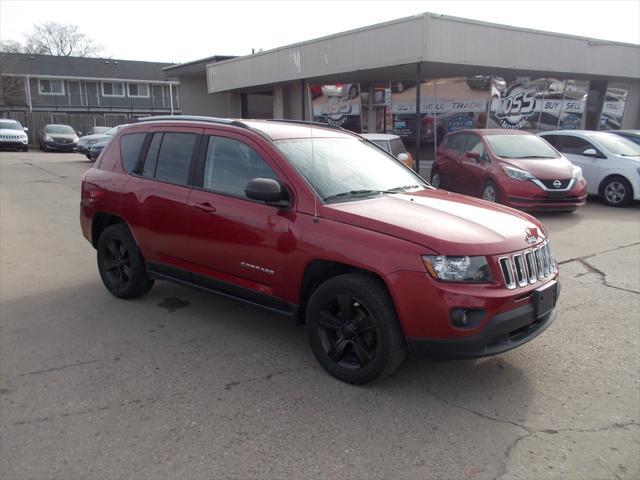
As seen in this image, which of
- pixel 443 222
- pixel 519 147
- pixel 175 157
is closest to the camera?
pixel 443 222

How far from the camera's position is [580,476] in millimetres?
2725

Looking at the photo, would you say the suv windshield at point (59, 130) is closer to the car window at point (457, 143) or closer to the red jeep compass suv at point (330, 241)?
the car window at point (457, 143)

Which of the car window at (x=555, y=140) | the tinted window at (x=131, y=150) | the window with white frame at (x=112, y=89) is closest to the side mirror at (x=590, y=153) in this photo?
the car window at (x=555, y=140)

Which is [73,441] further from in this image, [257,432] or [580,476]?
[580,476]

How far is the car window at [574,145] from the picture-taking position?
12055 millimetres

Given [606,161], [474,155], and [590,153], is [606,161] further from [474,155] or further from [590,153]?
[474,155]

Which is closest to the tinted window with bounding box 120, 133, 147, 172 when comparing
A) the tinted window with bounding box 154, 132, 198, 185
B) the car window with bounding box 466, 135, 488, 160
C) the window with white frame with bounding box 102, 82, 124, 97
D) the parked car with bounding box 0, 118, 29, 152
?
the tinted window with bounding box 154, 132, 198, 185

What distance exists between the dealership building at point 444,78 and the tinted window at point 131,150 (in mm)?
8895

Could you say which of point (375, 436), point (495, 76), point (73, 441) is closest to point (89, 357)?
point (73, 441)

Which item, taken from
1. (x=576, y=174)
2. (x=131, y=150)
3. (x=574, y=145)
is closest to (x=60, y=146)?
(x=574, y=145)

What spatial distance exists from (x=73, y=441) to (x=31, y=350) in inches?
61.1

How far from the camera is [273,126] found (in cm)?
465

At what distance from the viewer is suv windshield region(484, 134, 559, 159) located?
34.9 feet

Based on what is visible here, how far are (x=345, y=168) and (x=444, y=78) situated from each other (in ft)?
46.6
